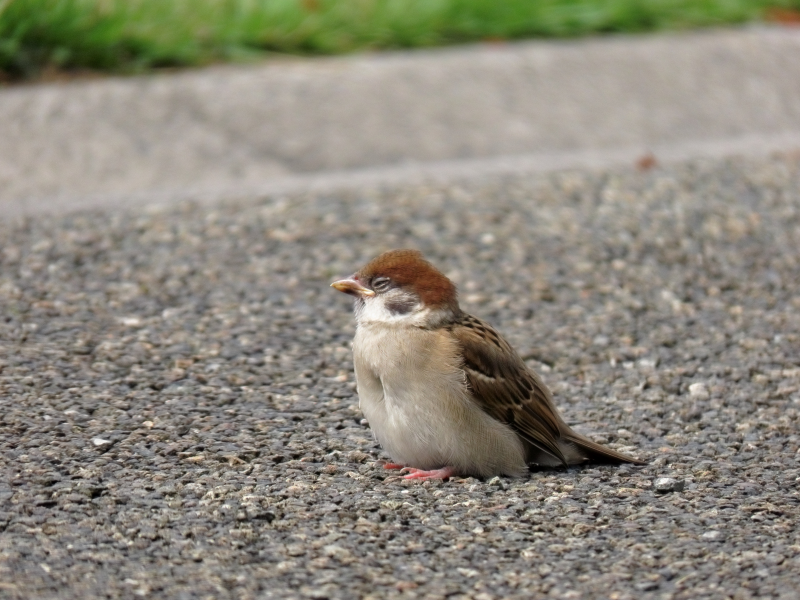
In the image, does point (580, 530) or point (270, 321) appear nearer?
point (580, 530)

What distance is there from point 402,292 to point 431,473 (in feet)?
2.18

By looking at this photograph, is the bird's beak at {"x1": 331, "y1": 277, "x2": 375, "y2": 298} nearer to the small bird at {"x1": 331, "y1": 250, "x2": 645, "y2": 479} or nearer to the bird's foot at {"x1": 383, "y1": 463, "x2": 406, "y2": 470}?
the small bird at {"x1": 331, "y1": 250, "x2": 645, "y2": 479}

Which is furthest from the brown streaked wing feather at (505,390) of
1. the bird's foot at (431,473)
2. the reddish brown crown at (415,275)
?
the bird's foot at (431,473)

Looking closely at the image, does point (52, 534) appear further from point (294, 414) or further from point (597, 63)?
point (597, 63)

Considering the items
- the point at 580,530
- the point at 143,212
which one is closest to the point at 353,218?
the point at 143,212

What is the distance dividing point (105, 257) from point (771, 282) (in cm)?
352

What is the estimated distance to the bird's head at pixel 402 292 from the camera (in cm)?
472

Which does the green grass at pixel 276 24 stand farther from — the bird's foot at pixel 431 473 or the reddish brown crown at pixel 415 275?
the bird's foot at pixel 431 473

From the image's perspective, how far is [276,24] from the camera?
9.08m

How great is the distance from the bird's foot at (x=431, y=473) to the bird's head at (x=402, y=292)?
1.71 feet

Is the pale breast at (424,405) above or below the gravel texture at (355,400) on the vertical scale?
above

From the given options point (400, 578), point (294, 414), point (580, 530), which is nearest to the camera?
point (400, 578)

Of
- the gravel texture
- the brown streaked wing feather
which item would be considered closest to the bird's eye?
the brown streaked wing feather

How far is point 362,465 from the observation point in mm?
4730
